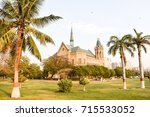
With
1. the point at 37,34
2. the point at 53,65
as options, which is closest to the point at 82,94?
the point at 37,34

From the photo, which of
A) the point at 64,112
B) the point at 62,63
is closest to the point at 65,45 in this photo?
the point at 62,63

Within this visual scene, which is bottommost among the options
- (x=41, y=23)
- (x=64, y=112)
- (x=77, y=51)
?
(x=64, y=112)

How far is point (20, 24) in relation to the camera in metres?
21.9

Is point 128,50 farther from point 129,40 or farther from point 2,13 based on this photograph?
point 2,13

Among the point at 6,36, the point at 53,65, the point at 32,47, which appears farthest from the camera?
the point at 53,65

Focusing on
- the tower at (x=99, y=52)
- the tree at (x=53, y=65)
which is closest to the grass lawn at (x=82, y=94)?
the tree at (x=53, y=65)

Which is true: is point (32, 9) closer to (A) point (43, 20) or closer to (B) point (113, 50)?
(A) point (43, 20)

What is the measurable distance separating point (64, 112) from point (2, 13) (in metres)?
14.5

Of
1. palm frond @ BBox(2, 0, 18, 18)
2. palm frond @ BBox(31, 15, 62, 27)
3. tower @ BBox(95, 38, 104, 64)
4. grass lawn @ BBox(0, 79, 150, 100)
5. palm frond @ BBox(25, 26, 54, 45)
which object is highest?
tower @ BBox(95, 38, 104, 64)

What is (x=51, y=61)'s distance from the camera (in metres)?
85.1

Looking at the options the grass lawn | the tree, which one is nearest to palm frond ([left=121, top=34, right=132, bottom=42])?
the grass lawn

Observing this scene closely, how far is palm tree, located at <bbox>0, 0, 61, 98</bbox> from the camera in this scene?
70.1 feet

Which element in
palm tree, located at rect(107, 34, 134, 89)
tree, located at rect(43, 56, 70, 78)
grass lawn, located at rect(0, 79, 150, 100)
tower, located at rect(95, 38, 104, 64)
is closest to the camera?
grass lawn, located at rect(0, 79, 150, 100)

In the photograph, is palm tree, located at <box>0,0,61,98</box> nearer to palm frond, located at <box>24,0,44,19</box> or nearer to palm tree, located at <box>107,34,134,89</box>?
palm frond, located at <box>24,0,44,19</box>
